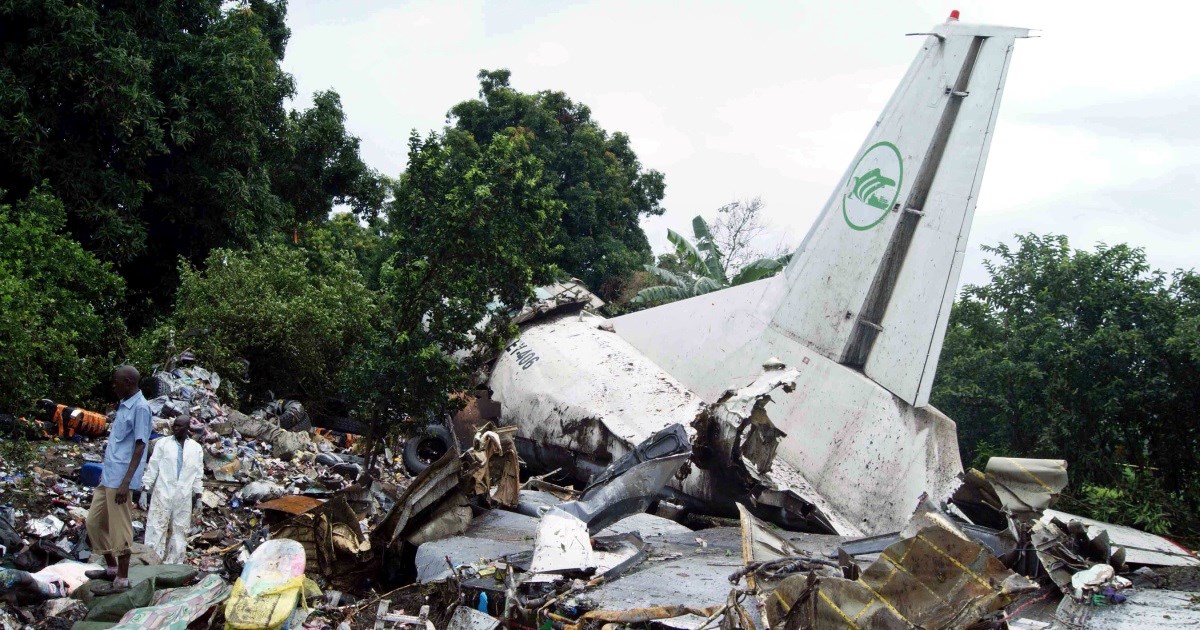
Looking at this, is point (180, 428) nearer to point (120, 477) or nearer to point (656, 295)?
point (120, 477)

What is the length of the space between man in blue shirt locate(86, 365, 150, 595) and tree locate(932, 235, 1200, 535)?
451 inches

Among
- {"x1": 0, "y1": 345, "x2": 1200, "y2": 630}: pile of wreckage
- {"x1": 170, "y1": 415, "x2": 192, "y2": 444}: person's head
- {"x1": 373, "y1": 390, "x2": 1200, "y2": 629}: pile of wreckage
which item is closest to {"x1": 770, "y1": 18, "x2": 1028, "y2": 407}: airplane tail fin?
{"x1": 0, "y1": 345, "x2": 1200, "y2": 630}: pile of wreckage

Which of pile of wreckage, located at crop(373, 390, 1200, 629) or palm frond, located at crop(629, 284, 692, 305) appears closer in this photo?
pile of wreckage, located at crop(373, 390, 1200, 629)

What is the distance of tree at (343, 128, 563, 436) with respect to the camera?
36.0ft

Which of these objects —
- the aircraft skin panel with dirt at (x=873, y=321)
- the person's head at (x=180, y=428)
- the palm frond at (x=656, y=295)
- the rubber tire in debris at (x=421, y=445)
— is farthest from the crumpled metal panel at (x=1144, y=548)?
the palm frond at (x=656, y=295)

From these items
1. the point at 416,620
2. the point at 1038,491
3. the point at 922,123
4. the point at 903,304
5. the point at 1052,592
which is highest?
the point at 922,123

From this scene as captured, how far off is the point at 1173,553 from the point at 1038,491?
1310 mm

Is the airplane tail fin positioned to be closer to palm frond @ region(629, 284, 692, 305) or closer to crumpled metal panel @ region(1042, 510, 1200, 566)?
crumpled metal panel @ region(1042, 510, 1200, 566)

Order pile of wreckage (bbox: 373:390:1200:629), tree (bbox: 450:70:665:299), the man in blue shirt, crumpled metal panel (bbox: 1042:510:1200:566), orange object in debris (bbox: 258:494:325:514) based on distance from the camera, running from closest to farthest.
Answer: pile of wreckage (bbox: 373:390:1200:629)
the man in blue shirt
crumpled metal panel (bbox: 1042:510:1200:566)
orange object in debris (bbox: 258:494:325:514)
tree (bbox: 450:70:665:299)

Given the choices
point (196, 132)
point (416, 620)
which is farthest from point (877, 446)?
point (196, 132)

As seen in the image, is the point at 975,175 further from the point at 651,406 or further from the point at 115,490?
the point at 115,490

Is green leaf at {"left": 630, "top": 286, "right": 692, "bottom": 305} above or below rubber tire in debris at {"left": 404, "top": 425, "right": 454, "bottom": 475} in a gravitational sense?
above

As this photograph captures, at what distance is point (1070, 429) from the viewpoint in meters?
12.8

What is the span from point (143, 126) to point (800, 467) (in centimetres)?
1137
